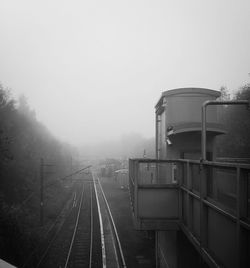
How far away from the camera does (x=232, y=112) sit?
100 feet

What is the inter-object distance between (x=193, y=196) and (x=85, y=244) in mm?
11622

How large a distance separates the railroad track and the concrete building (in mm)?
2956

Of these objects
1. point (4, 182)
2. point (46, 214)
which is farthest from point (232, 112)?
point (4, 182)

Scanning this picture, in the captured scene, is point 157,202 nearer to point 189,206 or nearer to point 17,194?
point 189,206

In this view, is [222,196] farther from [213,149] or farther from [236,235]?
[213,149]

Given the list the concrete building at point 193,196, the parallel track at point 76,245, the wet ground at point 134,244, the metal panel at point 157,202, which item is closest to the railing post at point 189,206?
the concrete building at point 193,196

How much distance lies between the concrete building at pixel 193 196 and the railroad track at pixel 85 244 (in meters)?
2.96

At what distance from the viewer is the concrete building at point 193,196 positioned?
3.84 m

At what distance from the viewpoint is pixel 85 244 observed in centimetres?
1631

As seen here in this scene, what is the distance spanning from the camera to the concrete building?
384 cm

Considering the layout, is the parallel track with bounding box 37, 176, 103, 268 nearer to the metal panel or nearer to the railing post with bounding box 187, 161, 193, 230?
the metal panel

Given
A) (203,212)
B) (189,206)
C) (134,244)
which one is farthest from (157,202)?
(134,244)

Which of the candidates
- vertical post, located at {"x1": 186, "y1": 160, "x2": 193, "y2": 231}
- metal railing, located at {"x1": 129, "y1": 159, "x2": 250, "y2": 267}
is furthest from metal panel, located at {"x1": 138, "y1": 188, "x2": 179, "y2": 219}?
vertical post, located at {"x1": 186, "y1": 160, "x2": 193, "y2": 231}

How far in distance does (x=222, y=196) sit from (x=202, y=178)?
2.57 ft
